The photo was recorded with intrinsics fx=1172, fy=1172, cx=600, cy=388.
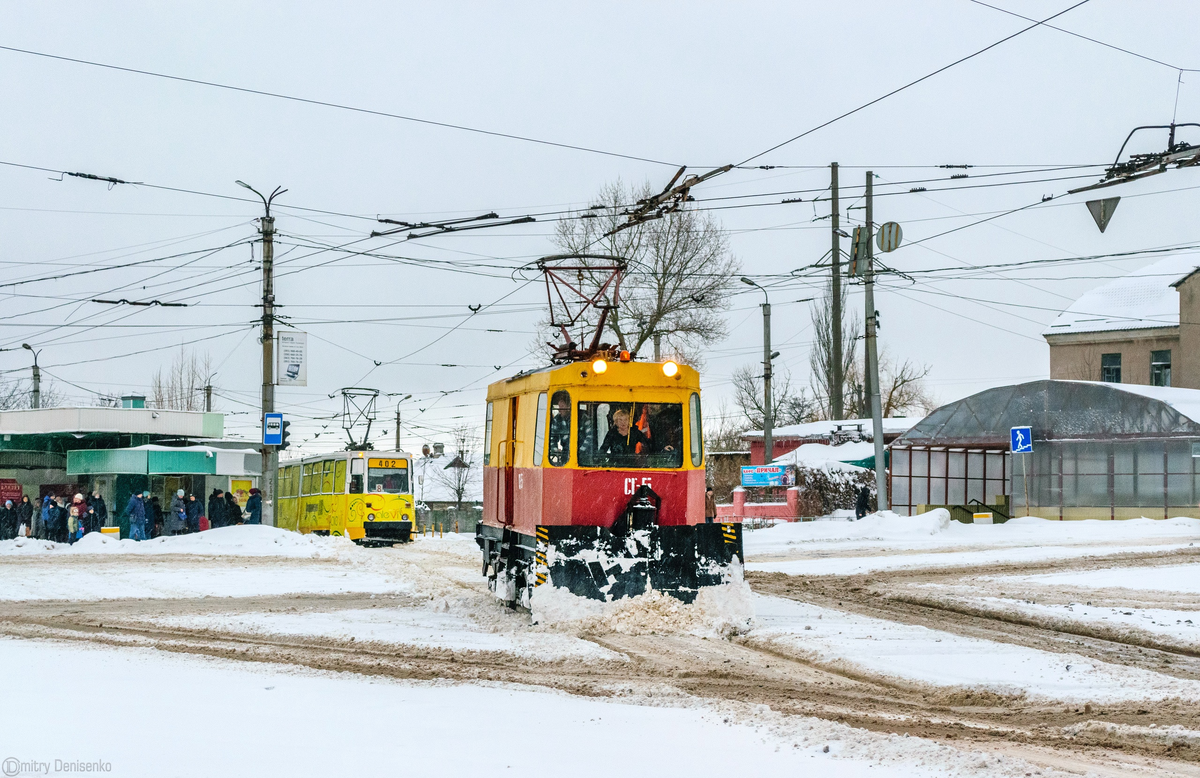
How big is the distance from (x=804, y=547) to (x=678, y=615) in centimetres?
1761

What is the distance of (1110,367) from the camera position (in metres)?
57.6

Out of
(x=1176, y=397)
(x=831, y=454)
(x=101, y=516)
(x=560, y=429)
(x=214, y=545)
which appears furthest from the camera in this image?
(x=831, y=454)

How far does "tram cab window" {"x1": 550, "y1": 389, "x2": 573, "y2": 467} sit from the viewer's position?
13242 mm

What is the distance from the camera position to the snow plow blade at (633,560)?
12.5 metres

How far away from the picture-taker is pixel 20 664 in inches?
396

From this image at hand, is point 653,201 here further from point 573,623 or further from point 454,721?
point 454,721

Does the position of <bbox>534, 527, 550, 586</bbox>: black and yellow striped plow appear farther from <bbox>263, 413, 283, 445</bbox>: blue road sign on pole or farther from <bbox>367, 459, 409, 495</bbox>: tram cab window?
<bbox>367, 459, 409, 495</bbox>: tram cab window

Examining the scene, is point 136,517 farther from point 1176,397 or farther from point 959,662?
point 1176,397

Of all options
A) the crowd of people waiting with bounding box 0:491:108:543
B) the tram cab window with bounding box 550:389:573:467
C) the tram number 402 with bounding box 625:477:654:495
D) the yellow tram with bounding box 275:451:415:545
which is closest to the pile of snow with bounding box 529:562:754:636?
the tram number 402 with bounding box 625:477:654:495

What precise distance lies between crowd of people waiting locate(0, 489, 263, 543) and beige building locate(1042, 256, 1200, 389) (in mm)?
39979

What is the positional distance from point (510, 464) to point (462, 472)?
8645 cm

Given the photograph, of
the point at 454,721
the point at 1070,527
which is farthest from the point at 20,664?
the point at 1070,527

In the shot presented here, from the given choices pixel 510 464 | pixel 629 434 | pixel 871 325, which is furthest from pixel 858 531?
pixel 629 434

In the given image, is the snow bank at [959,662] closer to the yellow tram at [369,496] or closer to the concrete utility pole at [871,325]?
the concrete utility pole at [871,325]
